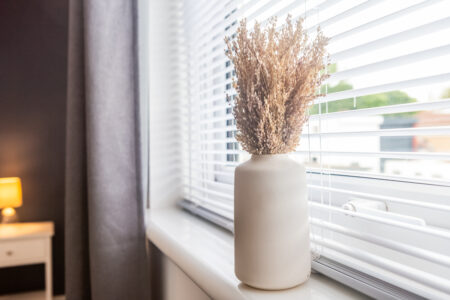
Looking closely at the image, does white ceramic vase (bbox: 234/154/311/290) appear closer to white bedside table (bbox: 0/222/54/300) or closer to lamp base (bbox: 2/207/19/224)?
white bedside table (bbox: 0/222/54/300)

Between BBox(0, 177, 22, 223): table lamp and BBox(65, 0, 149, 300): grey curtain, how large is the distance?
1256 millimetres

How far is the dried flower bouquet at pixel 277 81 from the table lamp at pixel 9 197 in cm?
221

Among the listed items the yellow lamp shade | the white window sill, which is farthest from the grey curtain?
the yellow lamp shade

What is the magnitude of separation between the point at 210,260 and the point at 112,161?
57 centimetres

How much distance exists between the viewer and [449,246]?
59cm

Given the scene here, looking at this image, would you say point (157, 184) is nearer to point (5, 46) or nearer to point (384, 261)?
point (384, 261)

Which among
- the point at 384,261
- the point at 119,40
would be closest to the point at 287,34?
the point at 384,261

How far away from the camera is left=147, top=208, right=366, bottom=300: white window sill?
57 cm

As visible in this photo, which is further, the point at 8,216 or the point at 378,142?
the point at 8,216

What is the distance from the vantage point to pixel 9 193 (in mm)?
2242

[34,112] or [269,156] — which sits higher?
[34,112]

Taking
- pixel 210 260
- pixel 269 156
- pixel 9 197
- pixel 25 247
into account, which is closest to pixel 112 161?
pixel 210 260

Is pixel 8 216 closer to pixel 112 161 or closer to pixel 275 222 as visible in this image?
pixel 112 161

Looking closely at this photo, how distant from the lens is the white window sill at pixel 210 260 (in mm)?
572
